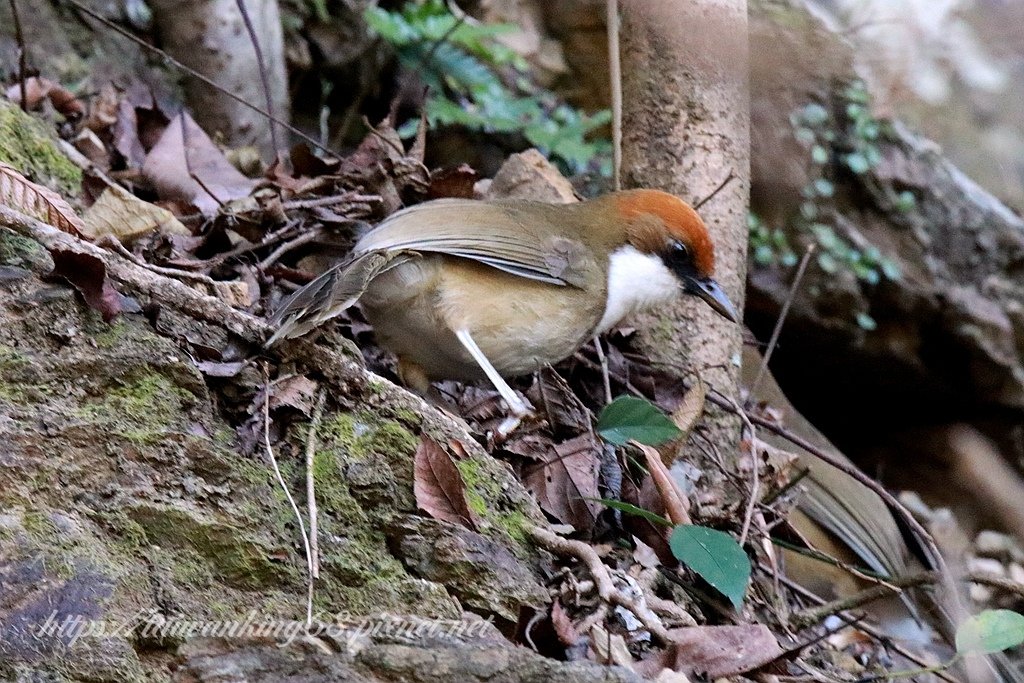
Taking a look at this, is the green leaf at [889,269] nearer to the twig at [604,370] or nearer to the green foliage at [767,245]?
the green foliage at [767,245]

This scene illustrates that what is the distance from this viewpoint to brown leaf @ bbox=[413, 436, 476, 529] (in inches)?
95.9

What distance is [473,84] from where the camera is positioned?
21.7 ft

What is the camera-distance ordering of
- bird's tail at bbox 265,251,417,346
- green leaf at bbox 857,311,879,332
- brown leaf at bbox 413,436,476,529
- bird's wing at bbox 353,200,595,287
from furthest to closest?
green leaf at bbox 857,311,879,332, bird's wing at bbox 353,200,595,287, bird's tail at bbox 265,251,417,346, brown leaf at bbox 413,436,476,529

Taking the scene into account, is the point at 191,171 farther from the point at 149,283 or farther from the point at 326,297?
the point at 326,297

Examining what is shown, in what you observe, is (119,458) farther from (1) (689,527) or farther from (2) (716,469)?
(2) (716,469)

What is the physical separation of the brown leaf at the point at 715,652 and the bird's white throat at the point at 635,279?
4.62ft

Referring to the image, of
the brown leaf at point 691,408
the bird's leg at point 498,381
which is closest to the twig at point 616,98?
the brown leaf at point 691,408

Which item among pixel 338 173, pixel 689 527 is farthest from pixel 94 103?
pixel 689 527

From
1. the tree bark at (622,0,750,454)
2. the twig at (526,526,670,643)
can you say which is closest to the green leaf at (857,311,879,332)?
the tree bark at (622,0,750,454)

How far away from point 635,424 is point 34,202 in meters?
1.93

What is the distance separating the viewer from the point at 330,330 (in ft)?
9.43

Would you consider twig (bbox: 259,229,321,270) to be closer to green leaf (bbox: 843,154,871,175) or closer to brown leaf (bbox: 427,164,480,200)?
brown leaf (bbox: 427,164,480,200)

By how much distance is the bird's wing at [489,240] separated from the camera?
3111 millimetres

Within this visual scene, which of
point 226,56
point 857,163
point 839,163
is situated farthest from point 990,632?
A: point 839,163
